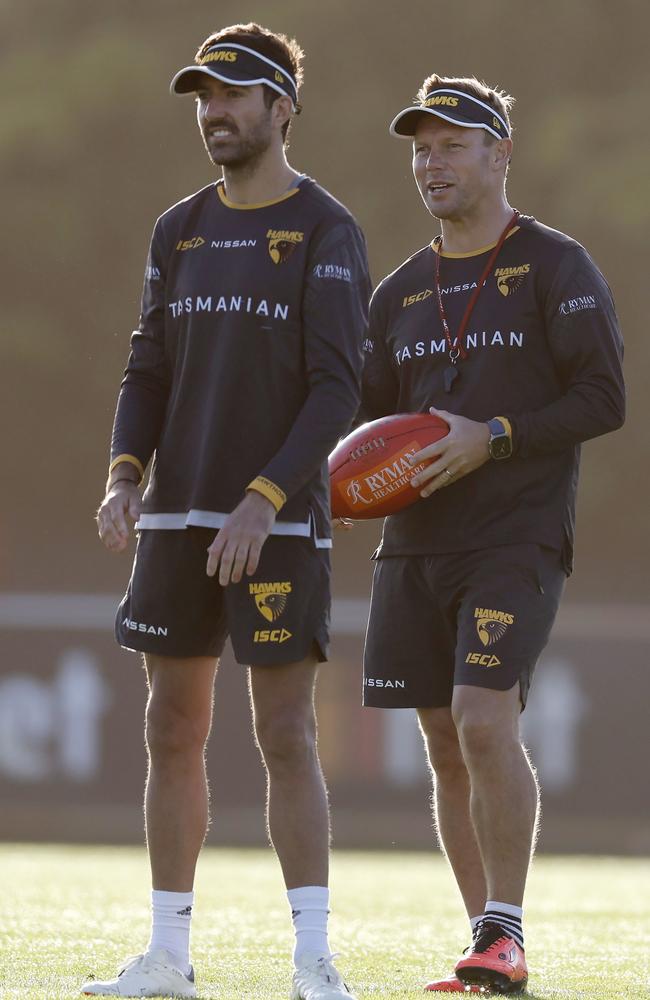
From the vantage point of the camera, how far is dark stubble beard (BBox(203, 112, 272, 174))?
4.20 metres

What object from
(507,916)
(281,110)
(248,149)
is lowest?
(507,916)

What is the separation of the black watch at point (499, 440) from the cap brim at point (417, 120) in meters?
0.82

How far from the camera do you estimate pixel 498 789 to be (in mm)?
4516

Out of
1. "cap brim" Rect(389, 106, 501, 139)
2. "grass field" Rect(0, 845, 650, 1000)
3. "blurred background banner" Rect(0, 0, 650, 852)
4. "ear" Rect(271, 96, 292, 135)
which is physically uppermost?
"blurred background banner" Rect(0, 0, 650, 852)

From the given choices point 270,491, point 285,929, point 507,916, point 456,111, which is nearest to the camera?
point 270,491

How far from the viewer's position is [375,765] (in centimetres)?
1555

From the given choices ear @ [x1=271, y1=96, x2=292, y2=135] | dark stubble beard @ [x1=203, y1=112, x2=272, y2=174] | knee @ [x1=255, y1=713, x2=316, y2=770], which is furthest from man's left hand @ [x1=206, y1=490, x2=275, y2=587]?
ear @ [x1=271, y1=96, x2=292, y2=135]

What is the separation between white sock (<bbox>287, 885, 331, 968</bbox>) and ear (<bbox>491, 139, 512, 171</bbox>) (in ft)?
6.83

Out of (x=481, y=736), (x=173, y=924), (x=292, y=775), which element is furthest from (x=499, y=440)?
(x=173, y=924)

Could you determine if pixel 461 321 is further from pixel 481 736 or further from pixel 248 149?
pixel 481 736

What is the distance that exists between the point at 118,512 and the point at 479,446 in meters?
1.06

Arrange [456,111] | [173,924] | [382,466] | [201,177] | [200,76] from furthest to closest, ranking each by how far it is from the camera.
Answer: [201,177] < [456,111] < [382,466] < [200,76] < [173,924]

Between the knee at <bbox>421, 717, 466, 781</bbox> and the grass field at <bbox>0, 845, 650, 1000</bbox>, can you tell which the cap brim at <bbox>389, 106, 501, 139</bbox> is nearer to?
the knee at <bbox>421, 717, 466, 781</bbox>

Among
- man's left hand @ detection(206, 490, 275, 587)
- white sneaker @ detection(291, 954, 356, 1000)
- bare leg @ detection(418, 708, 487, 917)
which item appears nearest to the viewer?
white sneaker @ detection(291, 954, 356, 1000)
